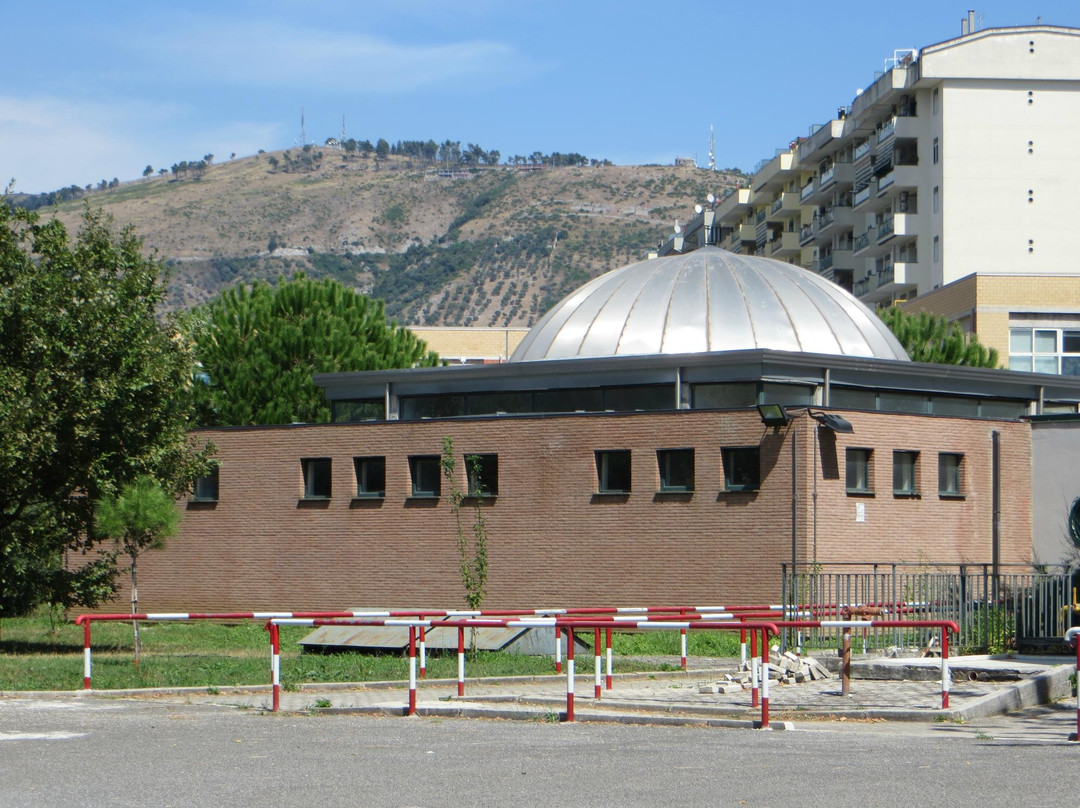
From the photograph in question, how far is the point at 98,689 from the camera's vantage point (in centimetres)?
1867

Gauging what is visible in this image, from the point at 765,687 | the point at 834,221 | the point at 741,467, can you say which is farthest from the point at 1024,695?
the point at 834,221

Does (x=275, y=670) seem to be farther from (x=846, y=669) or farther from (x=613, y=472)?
(x=613, y=472)

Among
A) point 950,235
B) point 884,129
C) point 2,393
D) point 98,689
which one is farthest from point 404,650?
point 884,129

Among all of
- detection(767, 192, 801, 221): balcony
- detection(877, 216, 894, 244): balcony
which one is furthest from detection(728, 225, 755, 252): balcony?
detection(877, 216, 894, 244): balcony

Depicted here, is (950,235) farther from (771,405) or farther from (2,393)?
(2,393)

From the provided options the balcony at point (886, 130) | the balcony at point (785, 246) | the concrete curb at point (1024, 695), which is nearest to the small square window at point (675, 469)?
the concrete curb at point (1024, 695)

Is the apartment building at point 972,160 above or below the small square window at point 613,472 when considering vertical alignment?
above

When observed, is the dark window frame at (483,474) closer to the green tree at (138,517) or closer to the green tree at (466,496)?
the green tree at (466,496)

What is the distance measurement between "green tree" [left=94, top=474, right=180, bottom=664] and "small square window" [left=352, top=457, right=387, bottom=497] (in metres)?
10.5

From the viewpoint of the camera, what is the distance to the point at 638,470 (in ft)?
109

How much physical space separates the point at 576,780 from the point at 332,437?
25940mm

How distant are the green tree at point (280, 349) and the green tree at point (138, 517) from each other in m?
17.4

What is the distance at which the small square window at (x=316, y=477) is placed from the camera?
36656 millimetres

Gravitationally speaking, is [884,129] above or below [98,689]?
above
